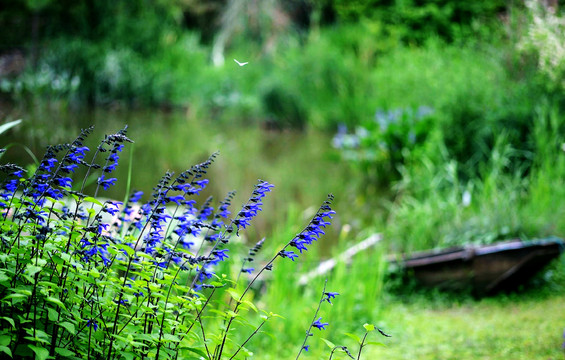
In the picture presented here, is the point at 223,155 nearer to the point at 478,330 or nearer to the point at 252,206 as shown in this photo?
the point at 478,330

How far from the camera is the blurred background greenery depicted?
5.34 metres

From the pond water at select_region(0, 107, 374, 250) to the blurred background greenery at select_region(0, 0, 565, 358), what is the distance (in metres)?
0.04

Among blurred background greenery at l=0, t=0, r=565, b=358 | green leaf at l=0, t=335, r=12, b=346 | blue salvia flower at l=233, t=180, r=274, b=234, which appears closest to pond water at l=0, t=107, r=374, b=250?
blurred background greenery at l=0, t=0, r=565, b=358

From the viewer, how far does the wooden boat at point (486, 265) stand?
14.0 feet

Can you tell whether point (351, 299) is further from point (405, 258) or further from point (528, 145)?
point (528, 145)

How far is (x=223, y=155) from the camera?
31.9ft

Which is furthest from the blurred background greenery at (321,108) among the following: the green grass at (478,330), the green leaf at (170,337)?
the green leaf at (170,337)

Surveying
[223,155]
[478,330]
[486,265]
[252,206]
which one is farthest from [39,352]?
[223,155]

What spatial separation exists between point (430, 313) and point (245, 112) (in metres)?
9.88

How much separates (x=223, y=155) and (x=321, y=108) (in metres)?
3.43

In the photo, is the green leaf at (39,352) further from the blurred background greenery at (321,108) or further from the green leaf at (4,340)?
the blurred background greenery at (321,108)

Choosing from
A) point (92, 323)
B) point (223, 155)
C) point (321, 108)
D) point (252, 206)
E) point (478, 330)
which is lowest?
point (478, 330)

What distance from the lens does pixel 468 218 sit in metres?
5.18

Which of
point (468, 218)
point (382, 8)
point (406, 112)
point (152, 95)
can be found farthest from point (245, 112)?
point (468, 218)
